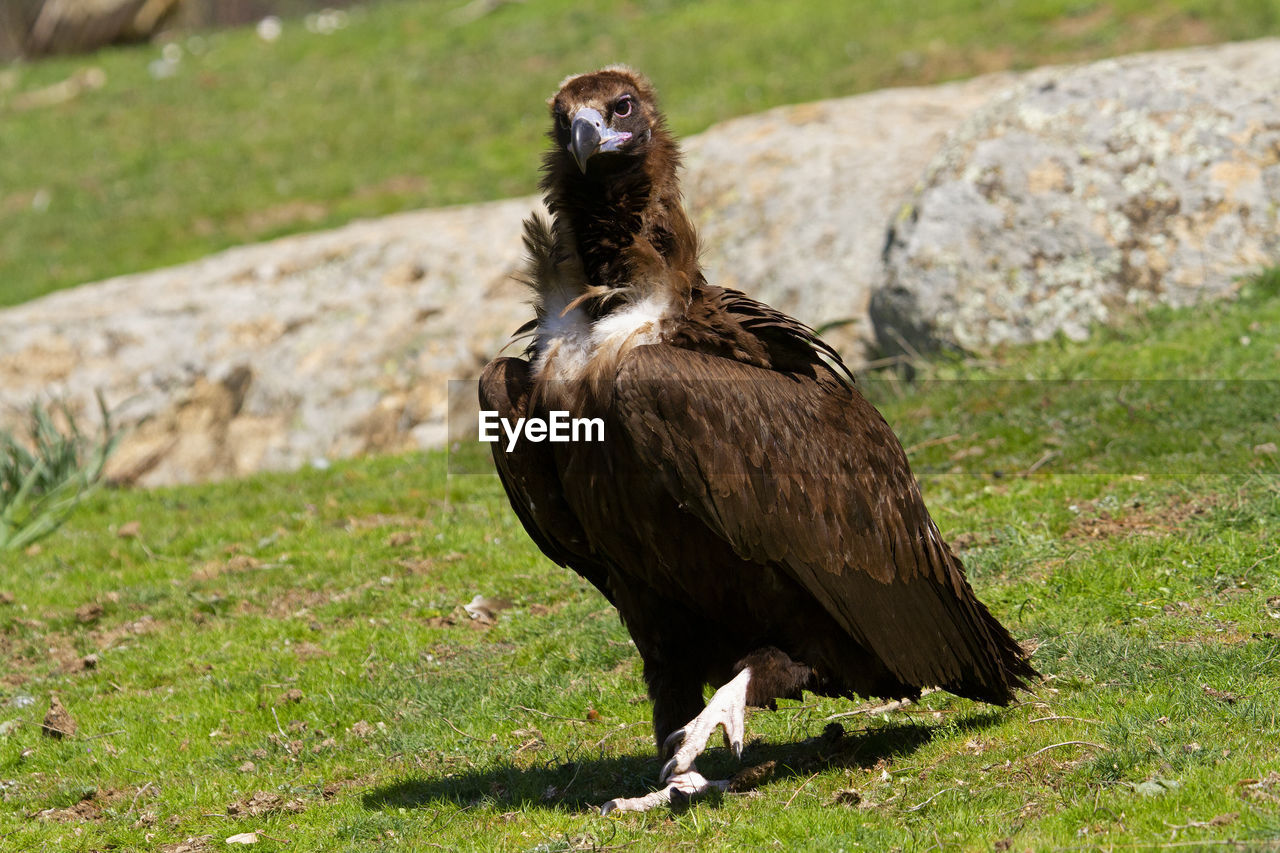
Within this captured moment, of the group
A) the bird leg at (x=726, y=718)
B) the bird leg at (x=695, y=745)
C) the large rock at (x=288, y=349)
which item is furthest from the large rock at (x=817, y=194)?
the bird leg at (x=695, y=745)

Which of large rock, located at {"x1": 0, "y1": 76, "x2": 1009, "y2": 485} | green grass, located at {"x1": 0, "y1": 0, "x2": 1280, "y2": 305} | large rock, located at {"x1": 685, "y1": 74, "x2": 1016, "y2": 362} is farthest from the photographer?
green grass, located at {"x1": 0, "y1": 0, "x2": 1280, "y2": 305}

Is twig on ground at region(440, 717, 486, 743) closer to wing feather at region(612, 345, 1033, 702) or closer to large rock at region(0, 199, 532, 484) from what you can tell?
wing feather at region(612, 345, 1033, 702)

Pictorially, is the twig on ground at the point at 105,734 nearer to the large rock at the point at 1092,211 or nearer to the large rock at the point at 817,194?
the large rock at the point at 1092,211

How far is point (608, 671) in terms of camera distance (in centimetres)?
720

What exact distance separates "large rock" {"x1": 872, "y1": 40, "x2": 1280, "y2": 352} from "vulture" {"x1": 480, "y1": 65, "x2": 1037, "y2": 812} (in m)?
5.37

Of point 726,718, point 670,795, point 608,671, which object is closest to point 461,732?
point 608,671

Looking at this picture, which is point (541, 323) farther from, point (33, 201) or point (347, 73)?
point (347, 73)

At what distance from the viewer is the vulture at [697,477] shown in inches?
197

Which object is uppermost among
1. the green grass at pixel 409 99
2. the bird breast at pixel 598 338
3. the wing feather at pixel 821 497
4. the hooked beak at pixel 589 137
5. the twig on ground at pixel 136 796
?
the green grass at pixel 409 99

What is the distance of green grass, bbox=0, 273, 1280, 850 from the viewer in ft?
16.7

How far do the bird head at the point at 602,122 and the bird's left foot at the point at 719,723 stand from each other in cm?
208

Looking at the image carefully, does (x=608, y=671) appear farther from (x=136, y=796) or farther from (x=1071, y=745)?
(x=1071, y=745)

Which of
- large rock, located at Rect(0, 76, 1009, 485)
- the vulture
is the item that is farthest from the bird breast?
large rock, located at Rect(0, 76, 1009, 485)

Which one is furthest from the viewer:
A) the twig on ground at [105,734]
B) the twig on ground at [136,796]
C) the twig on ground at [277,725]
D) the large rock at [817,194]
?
the large rock at [817,194]
